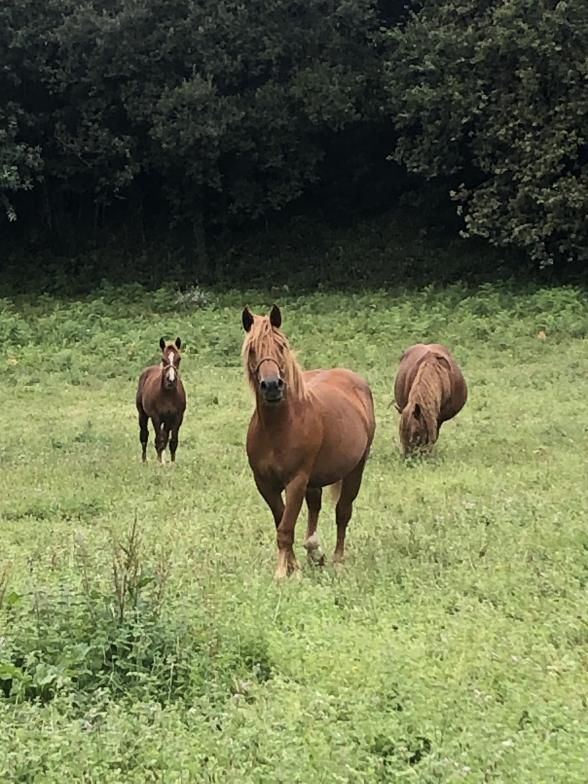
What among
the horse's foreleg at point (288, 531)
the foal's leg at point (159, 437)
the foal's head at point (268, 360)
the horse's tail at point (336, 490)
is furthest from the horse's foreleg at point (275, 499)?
the foal's leg at point (159, 437)

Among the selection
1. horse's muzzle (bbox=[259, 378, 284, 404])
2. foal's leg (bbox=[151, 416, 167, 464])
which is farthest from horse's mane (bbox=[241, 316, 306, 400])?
foal's leg (bbox=[151, 416, 167, 464])

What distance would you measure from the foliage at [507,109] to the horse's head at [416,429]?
13925 mm

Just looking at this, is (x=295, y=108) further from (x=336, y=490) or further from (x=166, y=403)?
(x=336, y=490)

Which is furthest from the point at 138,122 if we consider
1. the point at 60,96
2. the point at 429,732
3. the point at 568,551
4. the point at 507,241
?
the point at 429,732

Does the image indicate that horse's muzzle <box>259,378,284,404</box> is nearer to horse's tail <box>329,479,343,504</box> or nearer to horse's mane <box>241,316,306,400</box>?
horse's mane <box>241,316,306,400</box>

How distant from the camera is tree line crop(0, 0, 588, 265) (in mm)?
25172

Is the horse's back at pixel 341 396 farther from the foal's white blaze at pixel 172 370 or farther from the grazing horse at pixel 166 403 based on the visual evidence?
the foal's white blaze at pixel 172 370

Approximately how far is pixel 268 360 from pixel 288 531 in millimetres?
1107

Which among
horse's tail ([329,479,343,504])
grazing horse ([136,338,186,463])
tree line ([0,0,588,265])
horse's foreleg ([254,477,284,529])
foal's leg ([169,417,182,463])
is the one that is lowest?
foal's leg ([169,417,182,463])

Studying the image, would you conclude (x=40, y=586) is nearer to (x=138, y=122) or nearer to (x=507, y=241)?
(x=507, y=241)

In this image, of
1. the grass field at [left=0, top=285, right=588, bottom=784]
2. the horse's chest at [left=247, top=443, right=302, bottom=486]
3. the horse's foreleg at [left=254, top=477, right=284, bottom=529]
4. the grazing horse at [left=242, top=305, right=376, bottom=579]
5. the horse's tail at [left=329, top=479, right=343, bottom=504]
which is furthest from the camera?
the horse's tail at [left=329, top=479, right=343, bottom=504]

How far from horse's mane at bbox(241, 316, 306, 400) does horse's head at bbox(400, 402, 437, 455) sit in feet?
15.6

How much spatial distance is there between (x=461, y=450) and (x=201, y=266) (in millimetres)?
18716

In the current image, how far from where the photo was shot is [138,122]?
2931 cm
